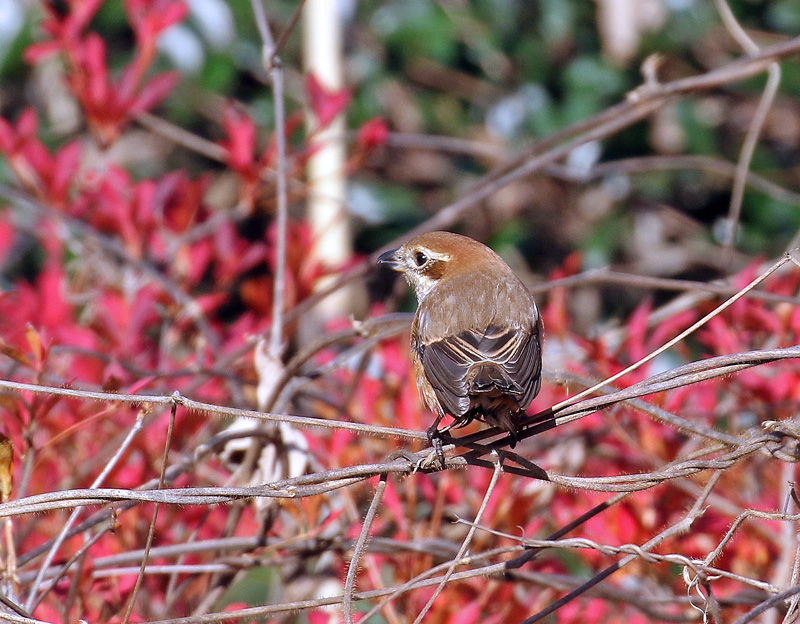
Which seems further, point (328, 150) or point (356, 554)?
point (328, 150)

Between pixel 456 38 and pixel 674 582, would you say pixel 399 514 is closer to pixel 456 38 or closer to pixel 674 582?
pixel 674 582

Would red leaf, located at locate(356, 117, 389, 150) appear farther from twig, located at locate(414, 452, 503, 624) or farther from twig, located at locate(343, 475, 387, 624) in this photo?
twig, located at locate(343, 475, 387, 624)

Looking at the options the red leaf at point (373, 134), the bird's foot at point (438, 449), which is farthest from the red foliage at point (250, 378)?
the bird's foot at point (438, 449)

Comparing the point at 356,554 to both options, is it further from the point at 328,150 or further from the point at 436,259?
the point at 328,150

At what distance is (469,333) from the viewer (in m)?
2.98

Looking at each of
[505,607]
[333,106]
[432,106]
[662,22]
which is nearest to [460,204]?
[333,106]

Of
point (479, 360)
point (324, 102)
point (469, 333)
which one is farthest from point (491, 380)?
point (324, 102)

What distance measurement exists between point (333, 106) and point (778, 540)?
2352mm

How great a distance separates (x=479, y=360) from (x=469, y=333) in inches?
7.9

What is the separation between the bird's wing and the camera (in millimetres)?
2580

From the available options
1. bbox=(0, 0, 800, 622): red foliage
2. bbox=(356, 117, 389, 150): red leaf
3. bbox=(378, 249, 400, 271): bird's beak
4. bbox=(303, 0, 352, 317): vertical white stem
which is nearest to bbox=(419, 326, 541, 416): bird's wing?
bbox=(0, 0, 800, 622): red foliage

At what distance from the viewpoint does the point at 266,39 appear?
3057 millimetres

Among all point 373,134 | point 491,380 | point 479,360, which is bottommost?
point 491,380

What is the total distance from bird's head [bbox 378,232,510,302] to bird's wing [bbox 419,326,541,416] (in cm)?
47
